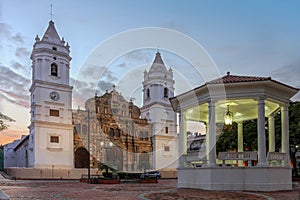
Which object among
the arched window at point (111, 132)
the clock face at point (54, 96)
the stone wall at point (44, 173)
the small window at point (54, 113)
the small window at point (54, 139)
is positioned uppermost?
the clock face at point (54, 96)

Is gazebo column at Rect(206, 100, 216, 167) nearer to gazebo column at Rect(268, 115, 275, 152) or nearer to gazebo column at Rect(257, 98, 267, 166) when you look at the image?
gazebo column at Rect(257, 98, 267, 166)

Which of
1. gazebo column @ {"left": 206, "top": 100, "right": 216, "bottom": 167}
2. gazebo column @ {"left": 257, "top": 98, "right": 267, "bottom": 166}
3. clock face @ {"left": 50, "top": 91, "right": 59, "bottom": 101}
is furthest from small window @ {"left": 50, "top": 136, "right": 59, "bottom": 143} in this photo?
gazebo column @ {"left": 257, "top": 98, "right": 267, "bottom": 166}

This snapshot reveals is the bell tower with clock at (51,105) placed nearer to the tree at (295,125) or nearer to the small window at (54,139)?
the small window at (54,139)

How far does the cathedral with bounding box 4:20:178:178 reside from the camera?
4841 centimetres

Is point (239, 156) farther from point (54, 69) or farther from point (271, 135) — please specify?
point (54, 69)

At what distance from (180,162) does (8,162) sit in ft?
175

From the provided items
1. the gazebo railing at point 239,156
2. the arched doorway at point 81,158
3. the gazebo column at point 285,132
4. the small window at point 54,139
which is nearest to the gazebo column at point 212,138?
the gazebo railing at point 239,156

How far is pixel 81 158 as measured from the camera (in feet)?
174

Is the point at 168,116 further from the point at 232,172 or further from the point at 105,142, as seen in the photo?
the point at 232,172

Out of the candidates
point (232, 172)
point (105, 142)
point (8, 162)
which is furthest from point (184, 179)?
point (8, 162)

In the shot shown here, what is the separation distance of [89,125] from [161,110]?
14581mm

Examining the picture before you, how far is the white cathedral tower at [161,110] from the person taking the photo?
200ft

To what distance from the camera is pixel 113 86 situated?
62.4 metres

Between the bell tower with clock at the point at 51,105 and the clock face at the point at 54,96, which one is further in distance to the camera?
the clock face at the point at 54,96
